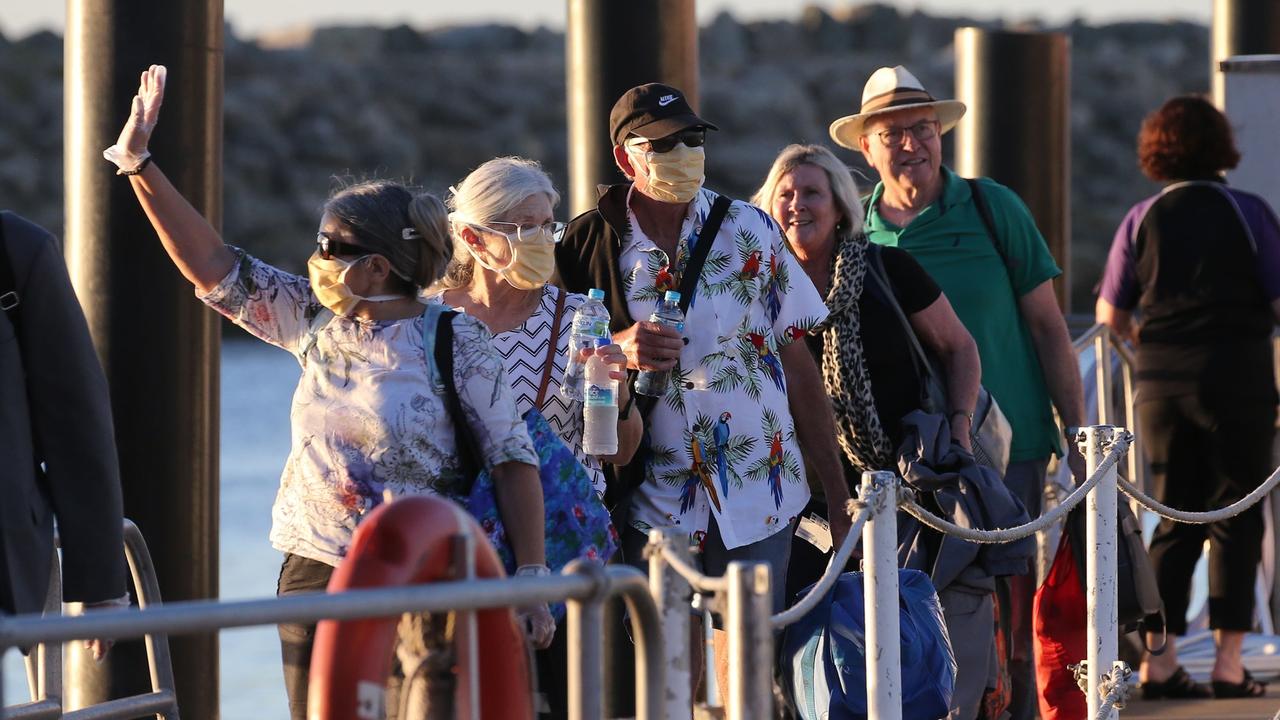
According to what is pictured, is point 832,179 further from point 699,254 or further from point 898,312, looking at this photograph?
point 699,254

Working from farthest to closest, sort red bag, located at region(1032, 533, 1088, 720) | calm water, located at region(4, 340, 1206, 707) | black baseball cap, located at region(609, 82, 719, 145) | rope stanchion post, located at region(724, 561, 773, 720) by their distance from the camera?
1. calm water, located at region(4, 340, 1206, 707)
2. red bag, located at region(1032, 533, 1088, 720)
3. black baseball cap, located at region(609, 82, 719, 145)
4. rope stanchion post, located at region(724, 561, 773, 720)

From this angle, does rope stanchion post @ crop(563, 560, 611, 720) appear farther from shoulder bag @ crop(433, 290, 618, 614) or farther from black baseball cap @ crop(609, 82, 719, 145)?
black baseball cap @ crop(609, 82, 719, 145)

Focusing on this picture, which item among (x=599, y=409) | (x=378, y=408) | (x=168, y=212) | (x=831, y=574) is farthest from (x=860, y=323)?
(x=168, y=212)

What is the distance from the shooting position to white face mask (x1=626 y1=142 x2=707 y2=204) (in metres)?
4.98

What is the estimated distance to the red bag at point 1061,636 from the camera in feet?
18.2

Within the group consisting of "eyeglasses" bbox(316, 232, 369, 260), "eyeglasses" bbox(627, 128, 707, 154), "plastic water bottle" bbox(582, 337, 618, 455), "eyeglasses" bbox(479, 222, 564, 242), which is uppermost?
"eyeglasses" bbox(627, 128, 707, 154)

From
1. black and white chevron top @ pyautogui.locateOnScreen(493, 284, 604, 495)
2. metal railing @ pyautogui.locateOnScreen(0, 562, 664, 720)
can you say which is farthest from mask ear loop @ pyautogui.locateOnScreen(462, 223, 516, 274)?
metal railing @ pyautogui.locateOnScreen(0, 562, 664, 720)

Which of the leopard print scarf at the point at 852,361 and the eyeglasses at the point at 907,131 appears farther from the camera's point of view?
the eyeglasses at the point at 907,131

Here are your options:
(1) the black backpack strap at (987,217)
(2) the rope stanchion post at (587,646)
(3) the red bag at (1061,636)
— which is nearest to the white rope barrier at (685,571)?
(2) the rope stanchion post at (587,646)

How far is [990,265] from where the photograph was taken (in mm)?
5953

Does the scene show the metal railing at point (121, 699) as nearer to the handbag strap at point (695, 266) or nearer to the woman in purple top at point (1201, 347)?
the handbag strap at point (695, 266)

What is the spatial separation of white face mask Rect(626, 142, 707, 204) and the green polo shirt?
110 centimetres

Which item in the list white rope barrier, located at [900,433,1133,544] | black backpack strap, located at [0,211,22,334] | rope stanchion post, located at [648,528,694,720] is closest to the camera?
rope stanchion post, located at [648,528,694,720]

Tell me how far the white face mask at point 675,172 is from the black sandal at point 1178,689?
3.04 meters
